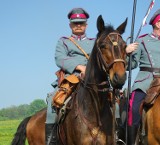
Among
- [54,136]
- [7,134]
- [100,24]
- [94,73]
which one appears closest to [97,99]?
[94,73]

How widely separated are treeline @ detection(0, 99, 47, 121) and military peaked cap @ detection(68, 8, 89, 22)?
158487 mm

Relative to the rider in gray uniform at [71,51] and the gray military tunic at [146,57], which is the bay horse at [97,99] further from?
the gray military tunic at [146,57]

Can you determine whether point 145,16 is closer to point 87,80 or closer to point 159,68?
point 159,68

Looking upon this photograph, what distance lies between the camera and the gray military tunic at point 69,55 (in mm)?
9444

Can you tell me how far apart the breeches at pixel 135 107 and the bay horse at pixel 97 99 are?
2.62 ft

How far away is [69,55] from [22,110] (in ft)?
569

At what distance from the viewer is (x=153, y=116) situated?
8781 millimetres

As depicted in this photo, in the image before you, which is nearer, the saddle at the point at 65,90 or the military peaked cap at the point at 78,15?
the saddle at the point at 65,90

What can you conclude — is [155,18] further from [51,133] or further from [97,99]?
[51,133]

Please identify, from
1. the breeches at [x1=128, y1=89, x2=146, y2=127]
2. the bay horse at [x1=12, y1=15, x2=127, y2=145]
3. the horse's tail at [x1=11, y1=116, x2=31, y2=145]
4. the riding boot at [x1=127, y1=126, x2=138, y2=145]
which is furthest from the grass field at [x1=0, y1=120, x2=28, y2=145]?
the bay horse at [x1=12, y1=15, x2=127, y2=145]

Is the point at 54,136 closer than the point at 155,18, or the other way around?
the point at 155,18

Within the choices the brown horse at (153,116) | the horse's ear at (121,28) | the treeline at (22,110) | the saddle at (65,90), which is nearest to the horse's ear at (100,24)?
the horse's ear at (121,28)

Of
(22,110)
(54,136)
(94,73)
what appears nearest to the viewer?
(94,73)

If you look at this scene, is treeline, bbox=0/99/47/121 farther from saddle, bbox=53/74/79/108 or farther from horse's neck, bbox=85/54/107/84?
horse's neck, bbox=85/54/107/84
